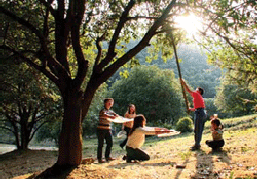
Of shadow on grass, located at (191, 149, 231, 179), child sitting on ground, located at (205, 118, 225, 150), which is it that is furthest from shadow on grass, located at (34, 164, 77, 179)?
child sitting on ground, located at (205, 118, 225, 150)

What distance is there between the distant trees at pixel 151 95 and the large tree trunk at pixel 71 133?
31723 mm

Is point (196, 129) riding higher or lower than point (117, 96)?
lower

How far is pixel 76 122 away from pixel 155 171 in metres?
2.30

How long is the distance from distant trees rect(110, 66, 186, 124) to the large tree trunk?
31723 mm

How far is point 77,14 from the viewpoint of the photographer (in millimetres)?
6555

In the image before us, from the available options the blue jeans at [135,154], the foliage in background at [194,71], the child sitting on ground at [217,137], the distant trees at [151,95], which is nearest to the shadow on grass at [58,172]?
the blue jeans at [135,154]

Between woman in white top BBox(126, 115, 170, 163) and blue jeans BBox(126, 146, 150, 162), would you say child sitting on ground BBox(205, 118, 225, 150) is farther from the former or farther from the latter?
blue jeans BBox(126, 146, 150, 162)

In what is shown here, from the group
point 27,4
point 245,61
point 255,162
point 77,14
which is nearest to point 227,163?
point 255,162

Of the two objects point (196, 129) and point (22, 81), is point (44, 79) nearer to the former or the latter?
point (22, 81)

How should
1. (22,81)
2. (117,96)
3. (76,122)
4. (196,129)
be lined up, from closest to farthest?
(76,122), (196,129), (22,81), (117,96)

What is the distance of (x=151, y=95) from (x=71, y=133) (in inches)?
1298

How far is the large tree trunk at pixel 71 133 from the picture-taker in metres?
5.68

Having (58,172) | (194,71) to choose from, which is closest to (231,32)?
(58,172)

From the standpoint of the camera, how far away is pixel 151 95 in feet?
126
